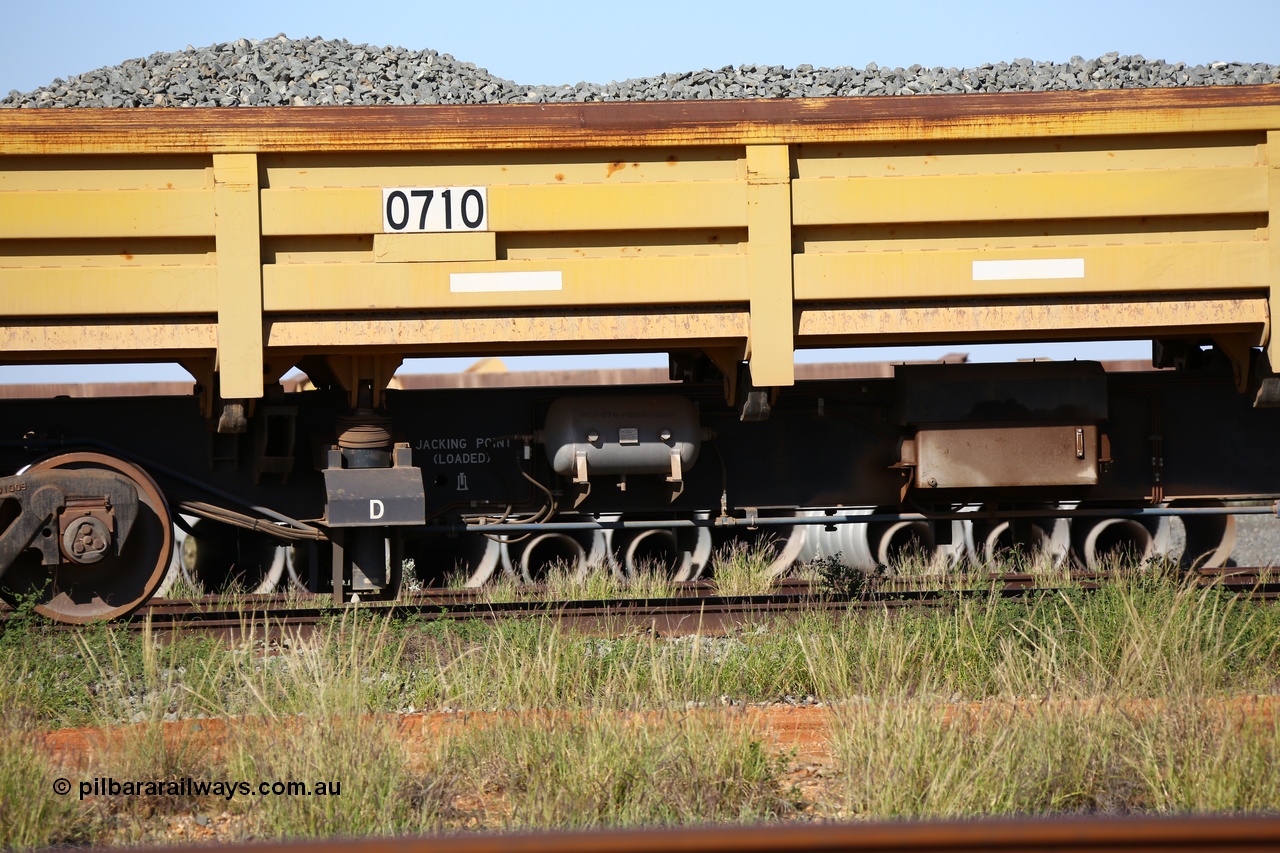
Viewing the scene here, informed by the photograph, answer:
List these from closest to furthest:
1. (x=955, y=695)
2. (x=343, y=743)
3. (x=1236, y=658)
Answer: (x=343, y=743), (x=955, y=695), (x=1236, y=658)

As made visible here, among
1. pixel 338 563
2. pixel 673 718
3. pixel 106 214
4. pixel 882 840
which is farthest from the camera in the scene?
pixel 338 563

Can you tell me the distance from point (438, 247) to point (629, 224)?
3.15 feet

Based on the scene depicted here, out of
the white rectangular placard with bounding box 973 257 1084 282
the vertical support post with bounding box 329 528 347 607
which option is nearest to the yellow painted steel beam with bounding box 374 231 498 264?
the vertical support post with bounding box 329 528 347 607

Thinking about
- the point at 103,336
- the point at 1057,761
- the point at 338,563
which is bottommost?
the point at 1057,761

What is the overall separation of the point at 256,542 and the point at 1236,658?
7154 millimetres

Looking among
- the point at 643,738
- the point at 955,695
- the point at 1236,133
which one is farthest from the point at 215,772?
the point at 1236,133

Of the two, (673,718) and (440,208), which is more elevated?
(440,208)

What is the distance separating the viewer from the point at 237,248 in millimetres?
5301

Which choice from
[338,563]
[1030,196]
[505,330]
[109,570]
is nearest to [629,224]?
[505,330]

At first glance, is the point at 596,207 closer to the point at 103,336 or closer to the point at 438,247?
the point at 438,247

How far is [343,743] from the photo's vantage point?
3635 millimetres

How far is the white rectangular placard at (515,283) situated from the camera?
17.9ft

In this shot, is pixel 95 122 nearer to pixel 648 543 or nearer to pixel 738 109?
pixel 738 109

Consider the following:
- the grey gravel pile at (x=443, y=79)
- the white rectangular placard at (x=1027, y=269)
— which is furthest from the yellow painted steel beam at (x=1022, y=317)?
the grey gravel pile at (x=443, y=79)
